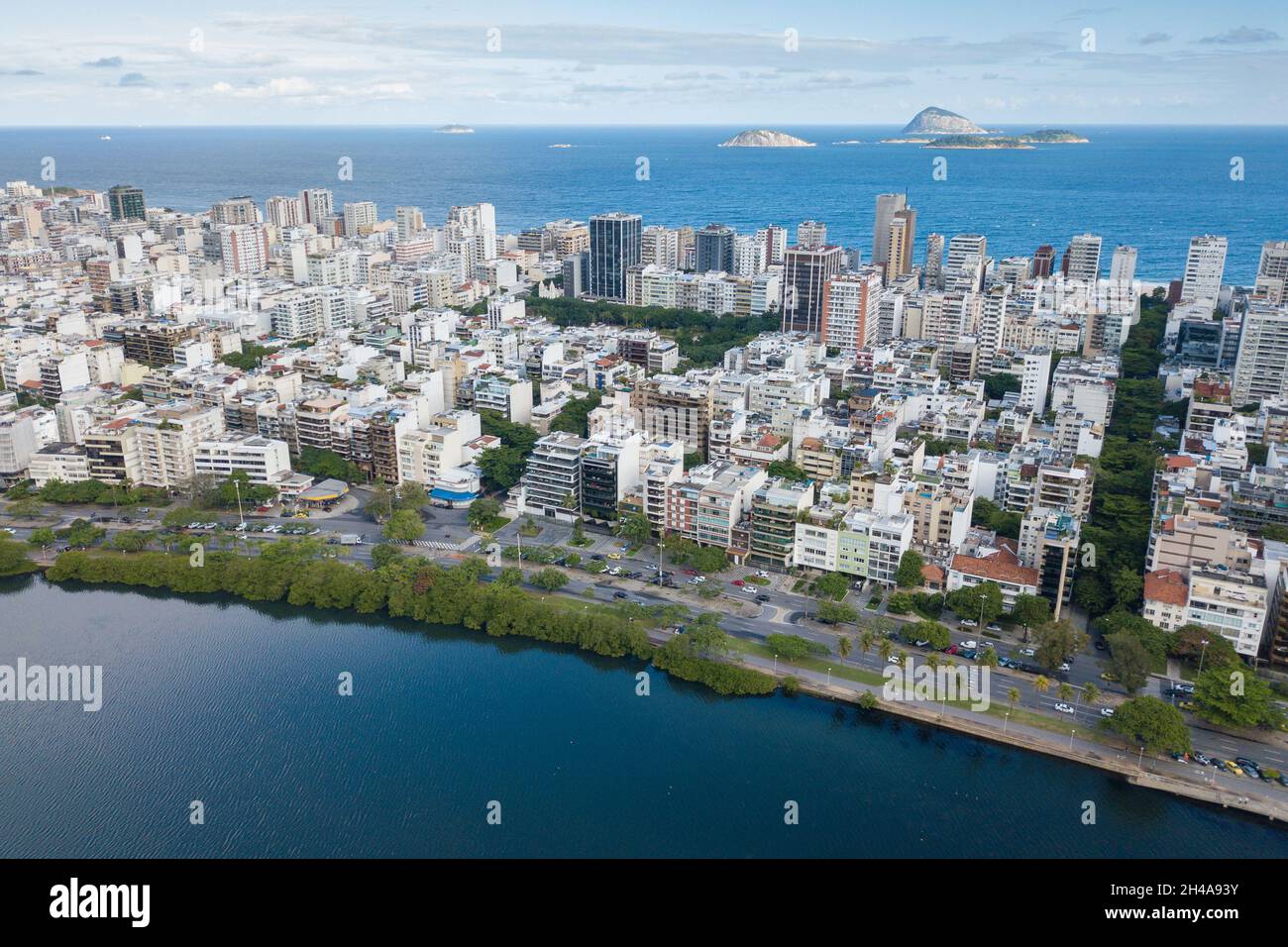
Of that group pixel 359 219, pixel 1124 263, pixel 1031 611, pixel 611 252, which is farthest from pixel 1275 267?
pixel 359 219

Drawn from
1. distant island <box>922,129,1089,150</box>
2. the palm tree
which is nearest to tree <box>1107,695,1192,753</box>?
the palm tree

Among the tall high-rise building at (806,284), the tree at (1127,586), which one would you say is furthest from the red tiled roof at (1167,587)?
the tall high-rise building at (806,284)

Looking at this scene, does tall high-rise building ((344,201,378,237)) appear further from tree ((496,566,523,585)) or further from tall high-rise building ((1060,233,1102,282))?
tree ((496,566,523,585))

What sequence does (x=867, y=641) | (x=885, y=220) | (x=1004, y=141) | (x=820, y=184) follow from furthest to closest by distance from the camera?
(x=1004, y=141) < (x=820, y=184) < (x=885, y=220) < (x=867, y=641)

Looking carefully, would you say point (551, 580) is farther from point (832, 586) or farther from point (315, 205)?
point (315, 205)

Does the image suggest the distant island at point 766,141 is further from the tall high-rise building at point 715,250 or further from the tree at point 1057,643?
the tree at point 1057,643

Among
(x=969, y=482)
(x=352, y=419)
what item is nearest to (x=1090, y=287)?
(x=969, y=482)
